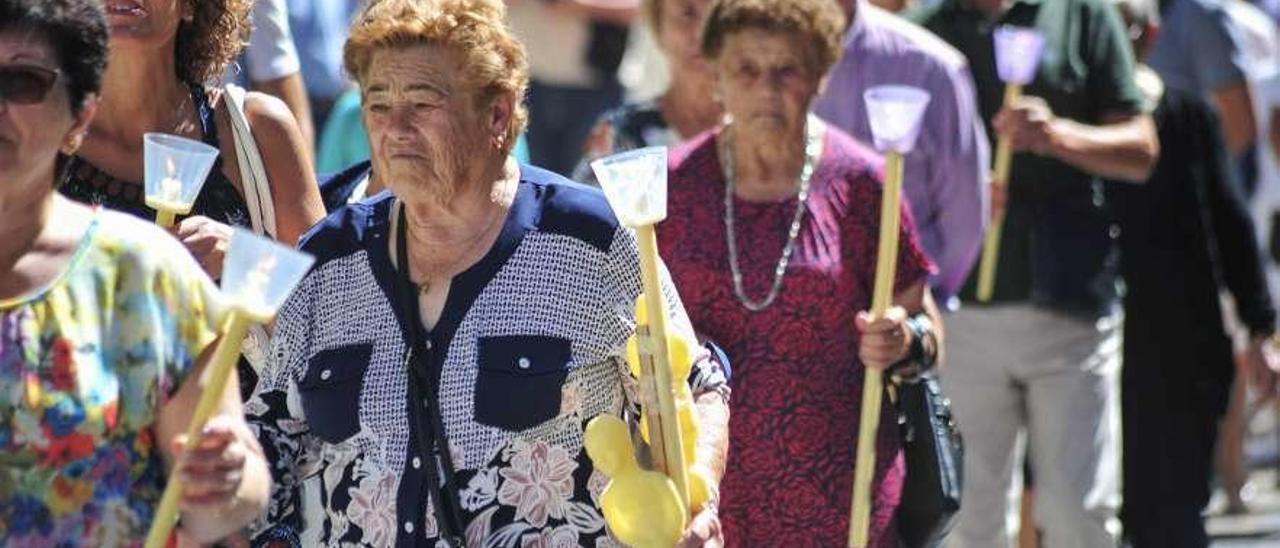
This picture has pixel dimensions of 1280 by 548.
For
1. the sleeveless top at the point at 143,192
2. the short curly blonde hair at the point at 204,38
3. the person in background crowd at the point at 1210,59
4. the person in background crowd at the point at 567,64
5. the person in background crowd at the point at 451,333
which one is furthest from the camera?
the person in background crowd at the point at 567,64

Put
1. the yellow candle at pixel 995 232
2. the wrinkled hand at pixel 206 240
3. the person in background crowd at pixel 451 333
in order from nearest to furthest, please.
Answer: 1. the person in background crowd at pixel 451 333
2. the wrinkled hand at pixel 206 240
3. the yellow candle at pixel 995 232

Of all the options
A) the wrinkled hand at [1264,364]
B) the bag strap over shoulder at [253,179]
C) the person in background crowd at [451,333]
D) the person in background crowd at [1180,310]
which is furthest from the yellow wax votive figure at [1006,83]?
the person in background crowd at [451,333]

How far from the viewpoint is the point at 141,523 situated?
4.12 meters

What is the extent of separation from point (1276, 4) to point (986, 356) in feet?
19.6

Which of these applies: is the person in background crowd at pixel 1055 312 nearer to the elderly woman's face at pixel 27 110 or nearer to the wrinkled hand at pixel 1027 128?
the wrinkled hand at pixel 1027 128

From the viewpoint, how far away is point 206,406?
3.97 metres

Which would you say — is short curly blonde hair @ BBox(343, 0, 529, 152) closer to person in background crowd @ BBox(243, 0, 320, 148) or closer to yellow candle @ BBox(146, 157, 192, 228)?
yellow candle @ BBox(146, 157, 192, 228)

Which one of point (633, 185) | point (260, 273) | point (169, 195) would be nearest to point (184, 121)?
point (169, 195)

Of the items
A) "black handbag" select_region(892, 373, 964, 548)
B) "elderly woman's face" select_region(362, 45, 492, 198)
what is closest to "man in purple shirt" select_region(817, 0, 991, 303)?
"black handbag" select_region(892, 373, 964, 548)

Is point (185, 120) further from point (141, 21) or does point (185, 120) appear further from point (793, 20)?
point (793, 20)

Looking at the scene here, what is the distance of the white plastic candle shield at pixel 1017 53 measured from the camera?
816 centimetres

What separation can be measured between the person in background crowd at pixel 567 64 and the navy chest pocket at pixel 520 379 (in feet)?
19.3

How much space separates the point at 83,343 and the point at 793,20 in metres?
3.08

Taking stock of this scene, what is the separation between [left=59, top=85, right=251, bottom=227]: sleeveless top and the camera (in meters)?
5.56
